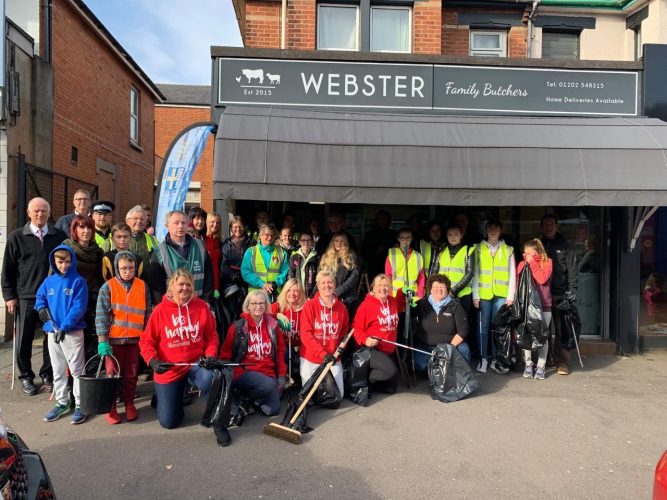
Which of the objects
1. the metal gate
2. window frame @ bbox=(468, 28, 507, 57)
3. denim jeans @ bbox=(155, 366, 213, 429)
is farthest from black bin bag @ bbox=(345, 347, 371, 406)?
window frame @ bbox=(468, 28, 507, 57)

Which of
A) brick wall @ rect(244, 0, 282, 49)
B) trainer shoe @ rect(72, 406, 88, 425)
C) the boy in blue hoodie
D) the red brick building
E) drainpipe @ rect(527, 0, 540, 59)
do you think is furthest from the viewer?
the red brick building

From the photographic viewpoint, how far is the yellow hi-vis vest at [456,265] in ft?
19.0

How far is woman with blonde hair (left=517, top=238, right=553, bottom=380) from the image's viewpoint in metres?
5.69

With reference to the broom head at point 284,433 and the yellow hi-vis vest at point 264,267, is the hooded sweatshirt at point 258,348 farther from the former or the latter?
the yellow hi-vis vest at point 264,267

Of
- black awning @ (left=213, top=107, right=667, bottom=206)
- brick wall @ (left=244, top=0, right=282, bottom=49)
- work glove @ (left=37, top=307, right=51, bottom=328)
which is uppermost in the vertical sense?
brick wall @ (left=244, top=0, right=282, bottom=49)

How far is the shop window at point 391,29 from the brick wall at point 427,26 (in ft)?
0.43

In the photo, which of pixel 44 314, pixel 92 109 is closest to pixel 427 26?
pixel 44 314

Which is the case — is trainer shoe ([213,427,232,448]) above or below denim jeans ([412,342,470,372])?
below

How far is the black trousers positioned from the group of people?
1 cm

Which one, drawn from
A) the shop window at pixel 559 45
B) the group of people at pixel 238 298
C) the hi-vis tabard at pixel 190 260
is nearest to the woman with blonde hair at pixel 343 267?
the group of people at pixel 238 298

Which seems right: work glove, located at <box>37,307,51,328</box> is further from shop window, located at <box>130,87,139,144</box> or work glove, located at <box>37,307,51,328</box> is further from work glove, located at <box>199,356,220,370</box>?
shop window, located at <box>130,87,139,144</box>

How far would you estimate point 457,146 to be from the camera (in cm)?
552

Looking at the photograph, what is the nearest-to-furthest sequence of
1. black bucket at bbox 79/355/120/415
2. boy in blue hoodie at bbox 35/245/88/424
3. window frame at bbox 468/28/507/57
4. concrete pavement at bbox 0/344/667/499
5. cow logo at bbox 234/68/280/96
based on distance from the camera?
concrete pavement at bbox 0/344/667/499 < black bucket at bbox 79/355/120/415 < boy in blue hoodie at bbox 35/245/88/424 < cow logo at bbox 234/68/280/96 < window frame at bbox 468/28/507/57

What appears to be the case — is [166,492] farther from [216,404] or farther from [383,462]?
[383,462]
